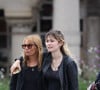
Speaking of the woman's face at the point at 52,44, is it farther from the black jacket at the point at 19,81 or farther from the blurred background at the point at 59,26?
the blurred background at the point at 59,26

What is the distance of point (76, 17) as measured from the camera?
49.6 ft

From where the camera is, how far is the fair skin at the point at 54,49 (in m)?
6.36

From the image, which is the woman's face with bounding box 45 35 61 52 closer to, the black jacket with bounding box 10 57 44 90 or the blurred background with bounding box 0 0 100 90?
the black jacket with bounding box 10 57 44 90

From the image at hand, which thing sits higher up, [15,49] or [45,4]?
[45,4]

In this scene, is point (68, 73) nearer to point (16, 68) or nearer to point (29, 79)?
point (29, 79)

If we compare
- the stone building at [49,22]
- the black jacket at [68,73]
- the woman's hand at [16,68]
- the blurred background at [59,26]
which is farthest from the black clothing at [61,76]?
the stone building at [49,22]

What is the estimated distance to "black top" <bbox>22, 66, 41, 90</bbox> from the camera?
6.43 meters

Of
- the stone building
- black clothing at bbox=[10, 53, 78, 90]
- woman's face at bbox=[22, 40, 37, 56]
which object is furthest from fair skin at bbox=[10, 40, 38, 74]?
the stone building

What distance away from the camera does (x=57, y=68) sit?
6.36m

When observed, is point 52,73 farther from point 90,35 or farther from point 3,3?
point 90,35

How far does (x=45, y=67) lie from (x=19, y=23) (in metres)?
10.7

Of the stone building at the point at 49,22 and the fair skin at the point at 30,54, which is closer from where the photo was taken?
the fair skin at the point at 30,54

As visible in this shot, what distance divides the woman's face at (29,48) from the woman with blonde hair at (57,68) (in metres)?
0.17

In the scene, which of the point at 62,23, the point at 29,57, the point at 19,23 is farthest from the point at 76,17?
the point at 29,57
